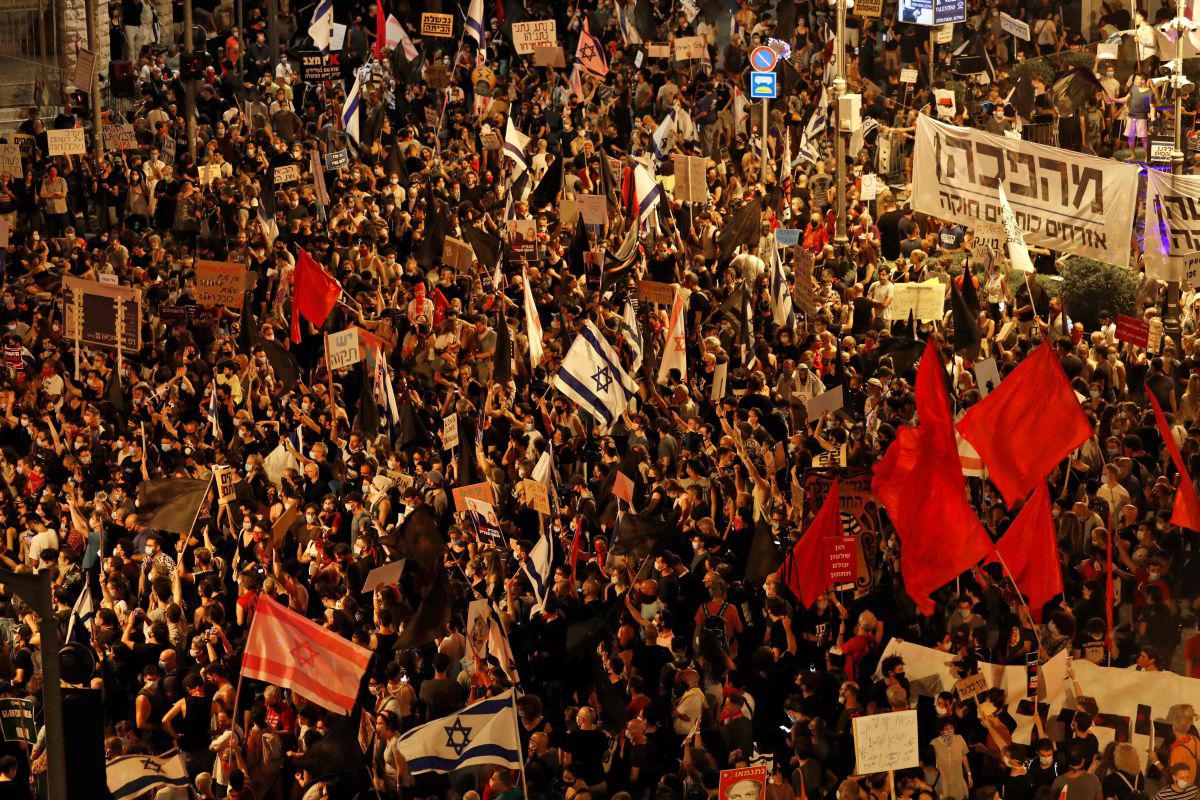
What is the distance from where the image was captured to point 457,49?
35.2 meters

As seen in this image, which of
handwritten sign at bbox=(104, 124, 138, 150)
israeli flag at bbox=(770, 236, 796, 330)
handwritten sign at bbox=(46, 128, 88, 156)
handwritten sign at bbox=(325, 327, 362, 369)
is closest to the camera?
handwritten sign at bbox=(325, 327, 362, 369)

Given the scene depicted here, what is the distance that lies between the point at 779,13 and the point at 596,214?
11.7 meters

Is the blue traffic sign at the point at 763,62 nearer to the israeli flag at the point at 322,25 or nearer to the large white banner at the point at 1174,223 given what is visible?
Result: the israeli flag at the point at 322,25

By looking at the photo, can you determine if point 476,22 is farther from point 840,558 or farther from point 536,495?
point 840,558

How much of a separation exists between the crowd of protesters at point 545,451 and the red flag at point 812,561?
5.8 inches

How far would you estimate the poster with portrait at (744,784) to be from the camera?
38.2ft

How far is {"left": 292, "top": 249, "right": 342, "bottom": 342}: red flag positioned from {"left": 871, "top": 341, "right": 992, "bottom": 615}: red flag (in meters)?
7.90

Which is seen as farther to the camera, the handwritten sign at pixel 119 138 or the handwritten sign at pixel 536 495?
the handwritten sign at pixel 119 138

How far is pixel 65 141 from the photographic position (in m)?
26.8

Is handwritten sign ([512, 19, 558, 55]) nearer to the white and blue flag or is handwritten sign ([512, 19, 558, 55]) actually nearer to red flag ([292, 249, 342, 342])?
red flag ([292, 249, 342, 342])

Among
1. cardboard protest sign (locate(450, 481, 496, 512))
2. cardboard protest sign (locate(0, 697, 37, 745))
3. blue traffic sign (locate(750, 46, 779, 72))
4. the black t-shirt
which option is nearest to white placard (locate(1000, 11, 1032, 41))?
blue traffic sign (locate(750, 46, 779, 72))

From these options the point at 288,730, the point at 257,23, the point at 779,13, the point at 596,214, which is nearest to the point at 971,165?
the point at 596,214

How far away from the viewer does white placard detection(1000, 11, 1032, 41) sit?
3128 centimetres

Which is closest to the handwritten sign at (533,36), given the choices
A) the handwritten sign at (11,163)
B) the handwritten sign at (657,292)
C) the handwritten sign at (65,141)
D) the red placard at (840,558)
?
the handwritten sign at (65,141)
